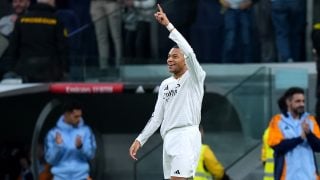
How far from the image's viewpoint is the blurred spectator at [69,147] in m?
17.7

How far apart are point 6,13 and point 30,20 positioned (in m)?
1.22

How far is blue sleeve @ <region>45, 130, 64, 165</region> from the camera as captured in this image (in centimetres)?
1773

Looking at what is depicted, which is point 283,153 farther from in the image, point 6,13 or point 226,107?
point 6,13

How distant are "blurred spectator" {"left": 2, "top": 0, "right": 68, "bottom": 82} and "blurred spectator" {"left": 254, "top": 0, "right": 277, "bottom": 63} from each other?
8.88ft

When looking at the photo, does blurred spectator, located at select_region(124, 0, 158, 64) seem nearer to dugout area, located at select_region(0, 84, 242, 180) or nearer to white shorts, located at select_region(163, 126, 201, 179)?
dugout area, located at select_region(0, 84, 242, 180)

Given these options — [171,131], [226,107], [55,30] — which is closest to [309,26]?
[226,107]

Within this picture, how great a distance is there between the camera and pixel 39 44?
18516mm

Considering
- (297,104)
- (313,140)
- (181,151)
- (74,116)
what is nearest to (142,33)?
(74,116)

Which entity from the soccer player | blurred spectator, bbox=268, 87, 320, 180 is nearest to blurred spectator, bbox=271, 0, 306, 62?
blurred spectator, bbox=268, 87, 320, 180

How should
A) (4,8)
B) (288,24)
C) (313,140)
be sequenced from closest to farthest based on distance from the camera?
(313,140)
(288,24)
(4,8)

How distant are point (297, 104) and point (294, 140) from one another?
0.40 m

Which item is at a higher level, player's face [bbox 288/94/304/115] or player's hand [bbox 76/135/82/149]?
player's face [bbox 288/94/304/115]

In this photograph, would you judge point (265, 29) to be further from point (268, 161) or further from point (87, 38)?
point (268, 161)

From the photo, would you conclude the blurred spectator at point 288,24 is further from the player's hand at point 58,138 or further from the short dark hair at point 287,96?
the short dark hair at point 287,96
